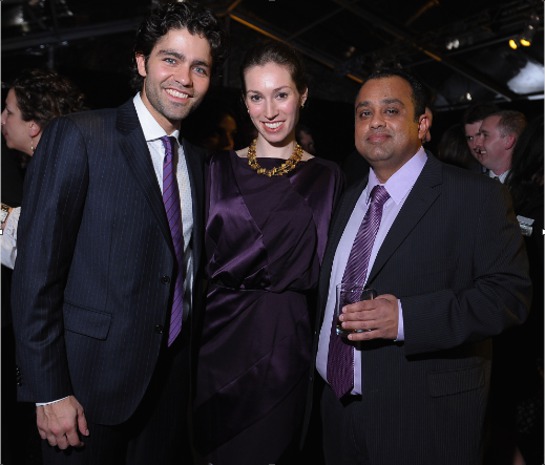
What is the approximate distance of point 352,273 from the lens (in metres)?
1.70

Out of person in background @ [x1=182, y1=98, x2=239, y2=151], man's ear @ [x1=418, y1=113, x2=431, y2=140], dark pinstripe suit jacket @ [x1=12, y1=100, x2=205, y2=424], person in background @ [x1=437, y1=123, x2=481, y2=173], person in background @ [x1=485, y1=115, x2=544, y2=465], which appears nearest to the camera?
dark pinstripe suit jacket @ [x1=12, y1=100, x2=205, y2=424]

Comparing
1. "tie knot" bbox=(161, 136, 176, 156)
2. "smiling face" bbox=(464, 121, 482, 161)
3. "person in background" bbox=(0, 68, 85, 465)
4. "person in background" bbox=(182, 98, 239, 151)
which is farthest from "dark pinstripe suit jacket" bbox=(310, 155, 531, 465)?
"person in background" bbox=(182, 98, 239, 151)

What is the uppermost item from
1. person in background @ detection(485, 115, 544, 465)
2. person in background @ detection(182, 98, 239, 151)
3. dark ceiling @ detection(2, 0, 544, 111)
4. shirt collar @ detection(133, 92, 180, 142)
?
dark ceiling @ detection(2, 0, 544, 111)

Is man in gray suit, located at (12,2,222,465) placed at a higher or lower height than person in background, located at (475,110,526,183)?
lower

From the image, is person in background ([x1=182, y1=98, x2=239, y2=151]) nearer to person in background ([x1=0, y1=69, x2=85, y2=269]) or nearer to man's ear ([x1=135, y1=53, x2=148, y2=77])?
person in background ([x1=0, y1=69, x2=85, y2=269])

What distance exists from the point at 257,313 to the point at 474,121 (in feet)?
8.73

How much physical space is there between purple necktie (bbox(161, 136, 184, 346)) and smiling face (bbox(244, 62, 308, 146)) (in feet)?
1.62

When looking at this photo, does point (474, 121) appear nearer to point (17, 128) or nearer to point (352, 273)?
point (352, 273)

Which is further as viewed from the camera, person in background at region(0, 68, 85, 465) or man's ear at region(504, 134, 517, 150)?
man's ear at region(504, 134, 517, 150)

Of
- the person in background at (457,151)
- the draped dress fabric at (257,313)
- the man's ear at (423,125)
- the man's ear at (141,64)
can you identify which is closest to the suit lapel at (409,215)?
the man's ear at (423,125)

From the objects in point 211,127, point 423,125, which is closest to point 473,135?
point 423,125

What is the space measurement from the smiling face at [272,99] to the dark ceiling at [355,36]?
4481 mm

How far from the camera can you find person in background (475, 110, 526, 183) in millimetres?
3441

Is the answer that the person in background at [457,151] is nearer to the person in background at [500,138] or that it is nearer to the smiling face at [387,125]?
the person in background at [500,138]
